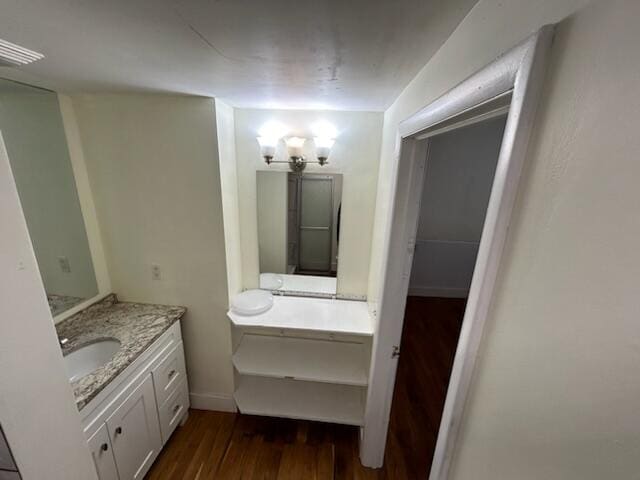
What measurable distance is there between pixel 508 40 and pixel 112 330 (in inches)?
82.9

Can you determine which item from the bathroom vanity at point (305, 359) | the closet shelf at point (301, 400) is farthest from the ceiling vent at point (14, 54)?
the closet shelf at point (301, 400)

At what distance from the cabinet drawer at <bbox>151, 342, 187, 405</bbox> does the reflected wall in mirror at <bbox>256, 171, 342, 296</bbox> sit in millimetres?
737

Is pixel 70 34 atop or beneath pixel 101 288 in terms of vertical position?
atop

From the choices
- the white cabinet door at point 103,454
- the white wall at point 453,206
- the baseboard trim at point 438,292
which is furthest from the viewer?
the baseboard trim at point 438,292

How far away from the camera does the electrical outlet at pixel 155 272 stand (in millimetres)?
1753

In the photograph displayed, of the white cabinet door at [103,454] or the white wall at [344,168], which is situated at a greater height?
the white wall at [344,168]

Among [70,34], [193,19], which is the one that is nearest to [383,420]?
[193,19]

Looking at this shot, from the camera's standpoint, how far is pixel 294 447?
1.78m

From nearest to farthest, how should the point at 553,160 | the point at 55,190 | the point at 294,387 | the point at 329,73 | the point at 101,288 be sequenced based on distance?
the point at 553,160 → the point at 329,73 → the point at 55,190 → the point at 101,288 → the point at 294,387

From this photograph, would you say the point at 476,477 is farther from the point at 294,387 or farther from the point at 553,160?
the point at 294,387

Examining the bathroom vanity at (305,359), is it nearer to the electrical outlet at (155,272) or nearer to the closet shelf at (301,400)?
the closet shelf at (301,400)

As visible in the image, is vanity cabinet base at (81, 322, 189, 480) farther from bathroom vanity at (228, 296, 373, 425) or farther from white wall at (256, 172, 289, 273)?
white wall at (256, 172, 289, 273)

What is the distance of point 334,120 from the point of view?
1721 mm

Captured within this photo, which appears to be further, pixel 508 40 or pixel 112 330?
pixel 112 330
